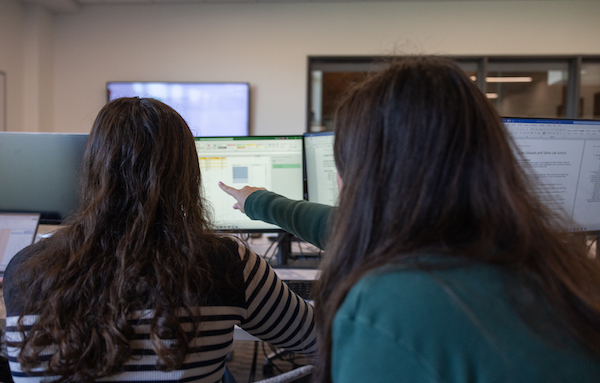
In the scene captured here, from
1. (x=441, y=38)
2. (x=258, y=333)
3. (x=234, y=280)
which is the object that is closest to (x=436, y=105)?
(x=234, y=280)

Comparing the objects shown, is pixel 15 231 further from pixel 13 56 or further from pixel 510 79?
pixel 510 79

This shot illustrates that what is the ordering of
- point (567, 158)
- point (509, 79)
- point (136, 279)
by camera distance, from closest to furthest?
1. point (136, 279)
2. point (567, 158)
3. point (509, 79)

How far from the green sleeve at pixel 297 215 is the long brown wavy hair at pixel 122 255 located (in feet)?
0.95

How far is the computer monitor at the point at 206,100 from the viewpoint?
11.0 feet

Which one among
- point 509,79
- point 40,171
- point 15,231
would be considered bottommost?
point 15,231

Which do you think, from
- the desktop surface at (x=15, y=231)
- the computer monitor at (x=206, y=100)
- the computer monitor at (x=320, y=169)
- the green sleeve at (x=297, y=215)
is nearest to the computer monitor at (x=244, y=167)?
the computer monitor at (x=320, y=169)

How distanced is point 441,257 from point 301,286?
847 millimetres

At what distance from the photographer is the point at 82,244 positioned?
25.9 inches

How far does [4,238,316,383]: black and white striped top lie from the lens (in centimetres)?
61

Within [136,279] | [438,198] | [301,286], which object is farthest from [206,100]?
[438,198]

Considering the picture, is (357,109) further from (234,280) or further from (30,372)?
(30,372)

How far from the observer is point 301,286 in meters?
1.22

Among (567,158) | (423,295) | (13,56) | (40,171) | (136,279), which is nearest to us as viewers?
(423,295)

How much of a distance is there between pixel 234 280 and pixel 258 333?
186 millimetres
